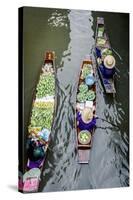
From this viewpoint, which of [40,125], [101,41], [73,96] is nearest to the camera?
[40,125]

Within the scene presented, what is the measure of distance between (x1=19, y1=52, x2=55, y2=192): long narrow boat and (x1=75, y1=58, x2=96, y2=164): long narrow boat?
0.99 feet

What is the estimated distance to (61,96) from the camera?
21.4 ft

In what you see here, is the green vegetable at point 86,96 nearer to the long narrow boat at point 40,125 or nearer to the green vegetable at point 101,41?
the long narrow boat at point 40,125

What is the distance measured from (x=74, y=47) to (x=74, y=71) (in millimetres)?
240

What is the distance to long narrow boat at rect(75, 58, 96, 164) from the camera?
21.7ft

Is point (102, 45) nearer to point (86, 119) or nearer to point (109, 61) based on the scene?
point (109, 61)

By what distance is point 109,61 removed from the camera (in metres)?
6.76

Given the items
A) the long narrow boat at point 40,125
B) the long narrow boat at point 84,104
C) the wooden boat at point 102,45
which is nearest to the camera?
the long narrow boat at point 40,125

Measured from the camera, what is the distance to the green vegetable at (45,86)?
640 centimetres

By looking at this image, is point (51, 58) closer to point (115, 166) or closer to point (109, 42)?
point (109, 42)

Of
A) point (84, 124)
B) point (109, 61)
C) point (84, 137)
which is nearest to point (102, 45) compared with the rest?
point (109, 61)

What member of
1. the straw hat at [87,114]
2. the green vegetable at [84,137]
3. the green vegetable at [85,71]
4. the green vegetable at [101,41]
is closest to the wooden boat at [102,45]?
the green vegetable at [101,41]

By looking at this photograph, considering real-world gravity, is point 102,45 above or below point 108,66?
above

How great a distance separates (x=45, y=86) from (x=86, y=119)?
565 millimetres
